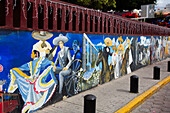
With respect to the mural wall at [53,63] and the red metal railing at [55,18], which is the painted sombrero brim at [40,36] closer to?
the mural wall at [53,63]

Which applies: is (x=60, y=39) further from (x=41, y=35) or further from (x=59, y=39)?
(x=41, y=35)

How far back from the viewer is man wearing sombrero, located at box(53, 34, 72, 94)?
17.8ft

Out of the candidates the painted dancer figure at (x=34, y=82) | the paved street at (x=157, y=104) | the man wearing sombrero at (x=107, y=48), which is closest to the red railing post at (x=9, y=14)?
the painted dancer figure at (x=34, y=82)

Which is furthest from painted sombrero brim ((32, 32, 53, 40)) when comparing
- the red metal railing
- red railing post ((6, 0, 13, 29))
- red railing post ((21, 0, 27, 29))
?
red railing post ((6, 0, 13, 29))

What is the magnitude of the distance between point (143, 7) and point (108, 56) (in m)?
20.4

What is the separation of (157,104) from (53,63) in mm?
3458

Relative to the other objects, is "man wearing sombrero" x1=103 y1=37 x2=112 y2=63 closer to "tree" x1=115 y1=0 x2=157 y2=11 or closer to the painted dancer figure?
the painted dancer figure

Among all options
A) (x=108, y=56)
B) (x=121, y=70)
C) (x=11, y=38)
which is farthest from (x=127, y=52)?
(x=11, y=38)

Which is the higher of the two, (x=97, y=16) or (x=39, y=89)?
(x=97, y=16)

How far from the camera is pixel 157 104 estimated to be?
18.8ft

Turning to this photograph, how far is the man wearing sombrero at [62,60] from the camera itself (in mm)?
5438

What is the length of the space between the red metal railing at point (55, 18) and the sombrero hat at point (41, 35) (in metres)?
0.10

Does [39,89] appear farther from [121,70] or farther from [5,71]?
[121,70]

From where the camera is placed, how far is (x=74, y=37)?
6148 mm
